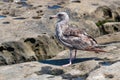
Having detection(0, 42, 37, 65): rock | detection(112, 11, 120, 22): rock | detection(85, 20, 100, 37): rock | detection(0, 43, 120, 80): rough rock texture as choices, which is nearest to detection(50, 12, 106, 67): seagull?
detection(0, 43, 120, 80): rough rock texture

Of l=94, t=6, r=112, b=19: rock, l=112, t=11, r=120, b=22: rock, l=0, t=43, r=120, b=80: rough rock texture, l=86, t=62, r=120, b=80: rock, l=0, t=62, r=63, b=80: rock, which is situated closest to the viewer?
l=86, t=62, r=120, b=80: rock

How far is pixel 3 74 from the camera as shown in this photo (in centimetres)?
1149

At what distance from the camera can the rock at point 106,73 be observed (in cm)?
1059

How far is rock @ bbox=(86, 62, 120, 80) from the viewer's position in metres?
10.6

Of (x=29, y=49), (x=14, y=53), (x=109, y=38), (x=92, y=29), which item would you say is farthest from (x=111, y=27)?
(x=14, y=53)

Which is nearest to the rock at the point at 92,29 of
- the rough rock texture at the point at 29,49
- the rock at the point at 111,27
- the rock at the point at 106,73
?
the rock at the point at 111,27

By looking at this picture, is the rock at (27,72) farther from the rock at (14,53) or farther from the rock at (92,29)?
the rock at (92,29)

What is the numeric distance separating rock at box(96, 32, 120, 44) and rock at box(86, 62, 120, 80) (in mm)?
3842

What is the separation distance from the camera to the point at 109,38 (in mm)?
15234

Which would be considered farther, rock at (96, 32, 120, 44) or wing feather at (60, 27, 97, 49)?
rock at (96, 32, 120, 44)

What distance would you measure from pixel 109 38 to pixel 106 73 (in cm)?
454

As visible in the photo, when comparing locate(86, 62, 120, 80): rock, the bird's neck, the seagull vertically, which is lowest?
locate(86, 62, 120, 80): rock

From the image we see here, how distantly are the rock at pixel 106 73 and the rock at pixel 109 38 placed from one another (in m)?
3.84

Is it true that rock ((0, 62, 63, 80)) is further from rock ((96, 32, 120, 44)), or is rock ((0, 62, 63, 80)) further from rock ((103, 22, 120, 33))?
rock ((103, 22, 120, 33))
